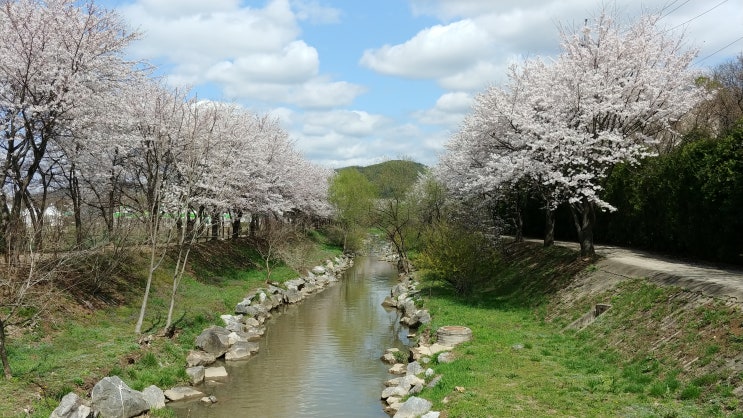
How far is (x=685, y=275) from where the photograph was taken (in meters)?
16.3

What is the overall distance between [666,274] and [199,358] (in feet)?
51.0

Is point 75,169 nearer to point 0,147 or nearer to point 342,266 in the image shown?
point 0,147

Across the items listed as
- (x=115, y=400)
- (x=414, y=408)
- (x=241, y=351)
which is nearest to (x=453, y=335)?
(x=414, y=408)

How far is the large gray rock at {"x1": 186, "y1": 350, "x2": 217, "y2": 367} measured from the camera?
1802 centimetres

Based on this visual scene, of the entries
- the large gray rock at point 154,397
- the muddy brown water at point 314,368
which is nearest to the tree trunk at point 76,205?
the muddy brown water at point 314,368

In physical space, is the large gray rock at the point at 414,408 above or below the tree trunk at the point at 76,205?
below

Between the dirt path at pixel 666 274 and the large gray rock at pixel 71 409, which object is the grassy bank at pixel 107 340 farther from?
the dirt path at pixel 666 274

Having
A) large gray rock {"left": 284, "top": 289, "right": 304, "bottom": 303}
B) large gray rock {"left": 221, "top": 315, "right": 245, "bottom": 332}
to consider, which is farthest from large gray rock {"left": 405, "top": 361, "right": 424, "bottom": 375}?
large gray rock {"left": 284, "top": 289, "right": 304, "bottom": 303}

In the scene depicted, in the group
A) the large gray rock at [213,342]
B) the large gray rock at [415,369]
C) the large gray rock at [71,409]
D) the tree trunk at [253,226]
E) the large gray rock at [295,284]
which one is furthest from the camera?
the tree trunk at [253,226]

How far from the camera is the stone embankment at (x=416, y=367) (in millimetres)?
13008

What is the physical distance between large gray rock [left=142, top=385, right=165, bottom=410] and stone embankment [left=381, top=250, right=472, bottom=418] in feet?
19.5

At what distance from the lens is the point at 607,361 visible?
13.9 metres

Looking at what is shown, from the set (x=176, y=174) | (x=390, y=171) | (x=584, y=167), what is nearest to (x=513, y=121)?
(x=584, y=167)

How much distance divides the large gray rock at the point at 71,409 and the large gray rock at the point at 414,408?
6973mm
